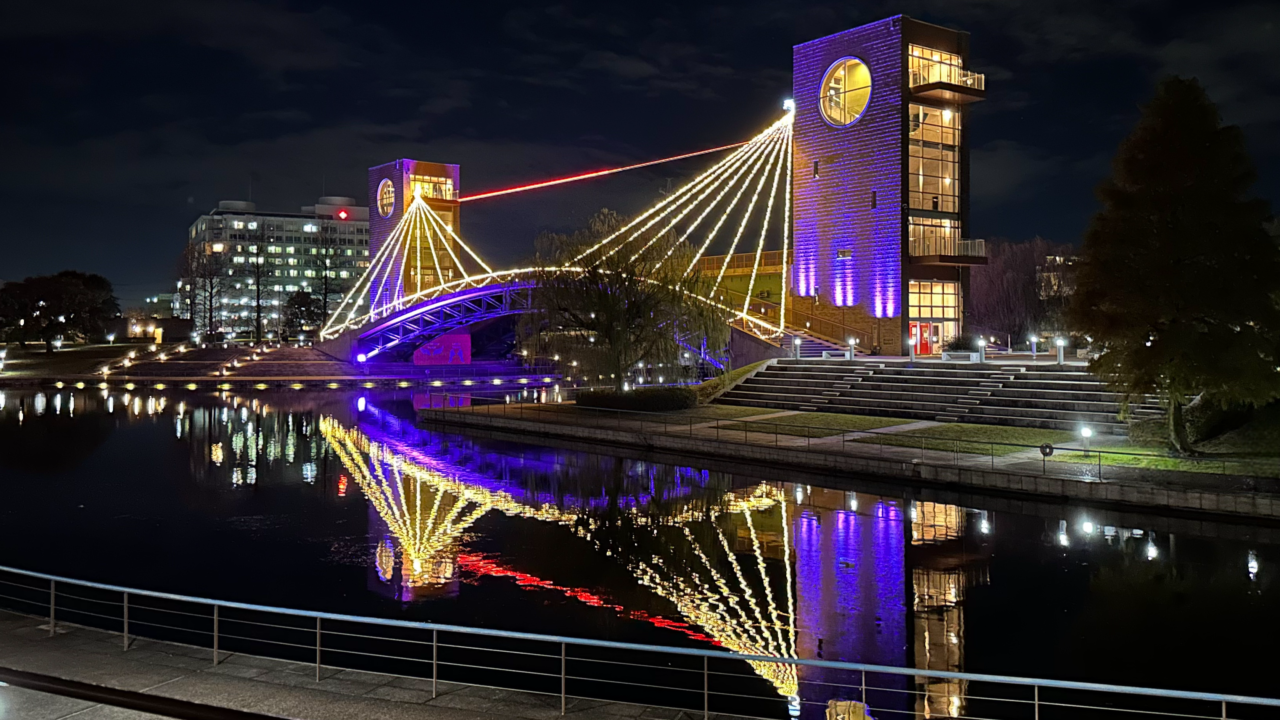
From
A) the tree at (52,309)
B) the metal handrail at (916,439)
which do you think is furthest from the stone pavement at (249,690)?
Result: the tree at (52,309)

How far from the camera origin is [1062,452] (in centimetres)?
2219

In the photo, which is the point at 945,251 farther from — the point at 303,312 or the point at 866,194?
the point at 303,312

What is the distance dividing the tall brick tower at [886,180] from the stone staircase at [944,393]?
8.43 metres

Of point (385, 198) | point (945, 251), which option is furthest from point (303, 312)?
point (945, 251)

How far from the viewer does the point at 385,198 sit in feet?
279

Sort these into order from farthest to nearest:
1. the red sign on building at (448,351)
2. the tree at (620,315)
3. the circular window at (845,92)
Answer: the red sign on building at (448,351) → the circular window at (845,92) → the tree at (620,315)

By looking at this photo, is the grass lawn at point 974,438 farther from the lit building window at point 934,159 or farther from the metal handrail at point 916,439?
the lit building window at point 934,159

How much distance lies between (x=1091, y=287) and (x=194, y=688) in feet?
64.6

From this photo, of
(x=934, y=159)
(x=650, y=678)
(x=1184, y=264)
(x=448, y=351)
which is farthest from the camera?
(x=448, y=351)

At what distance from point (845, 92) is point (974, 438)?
79.5 feet

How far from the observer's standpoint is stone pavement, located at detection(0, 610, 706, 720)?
743 cm

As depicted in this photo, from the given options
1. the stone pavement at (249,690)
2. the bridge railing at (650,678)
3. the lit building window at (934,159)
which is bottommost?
the bridge railing at (650,678)

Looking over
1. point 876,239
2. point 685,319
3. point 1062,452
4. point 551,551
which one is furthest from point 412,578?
point 876,239

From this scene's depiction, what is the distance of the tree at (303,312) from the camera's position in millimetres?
105562
